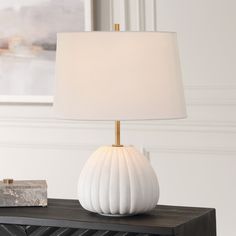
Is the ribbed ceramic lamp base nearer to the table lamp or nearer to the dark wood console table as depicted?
the dark wood console table

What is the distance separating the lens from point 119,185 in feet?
7.80

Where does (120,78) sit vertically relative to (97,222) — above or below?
above

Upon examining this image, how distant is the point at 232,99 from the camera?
3.66m

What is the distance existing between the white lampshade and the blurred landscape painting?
1.76 meters

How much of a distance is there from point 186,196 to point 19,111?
105 cm

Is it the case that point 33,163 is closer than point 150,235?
No

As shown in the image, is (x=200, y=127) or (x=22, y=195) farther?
(x=200, y=127)

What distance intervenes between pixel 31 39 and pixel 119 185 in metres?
1.92

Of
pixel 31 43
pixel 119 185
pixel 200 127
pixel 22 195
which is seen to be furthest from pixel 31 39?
pixel 119 185

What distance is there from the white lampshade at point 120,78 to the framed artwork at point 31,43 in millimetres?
1759

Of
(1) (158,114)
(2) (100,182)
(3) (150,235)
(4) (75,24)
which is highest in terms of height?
(4) (75,24)

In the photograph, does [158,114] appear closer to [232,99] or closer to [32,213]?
[32,213]

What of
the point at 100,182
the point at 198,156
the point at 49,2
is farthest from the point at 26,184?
the point at 49,2

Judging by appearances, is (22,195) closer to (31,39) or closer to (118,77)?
(118,77)
